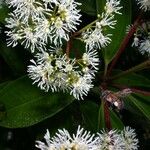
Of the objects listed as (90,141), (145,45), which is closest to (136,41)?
(145,45)

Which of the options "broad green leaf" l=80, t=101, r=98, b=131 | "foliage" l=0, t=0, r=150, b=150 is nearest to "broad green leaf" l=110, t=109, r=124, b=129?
"foliage" l=0, t=0, r=150, b=150

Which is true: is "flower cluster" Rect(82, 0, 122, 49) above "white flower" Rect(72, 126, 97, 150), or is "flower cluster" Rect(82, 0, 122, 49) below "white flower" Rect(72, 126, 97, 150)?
above

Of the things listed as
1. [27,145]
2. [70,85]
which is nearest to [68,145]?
[70,85]

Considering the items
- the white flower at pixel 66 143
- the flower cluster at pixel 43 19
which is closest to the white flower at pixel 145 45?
the flower cluster at pixel 43 19

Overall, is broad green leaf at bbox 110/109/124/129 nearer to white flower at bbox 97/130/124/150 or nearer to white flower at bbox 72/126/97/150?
white flower at bbox 97/130/124/150

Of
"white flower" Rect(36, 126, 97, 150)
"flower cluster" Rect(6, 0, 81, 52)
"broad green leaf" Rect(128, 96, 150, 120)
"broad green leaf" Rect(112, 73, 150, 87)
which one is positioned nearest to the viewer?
"white flower" Rect(36, 126, 97, 150)

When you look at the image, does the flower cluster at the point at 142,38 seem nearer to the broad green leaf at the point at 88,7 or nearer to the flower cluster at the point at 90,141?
the broad green leaf at the point at 88,7

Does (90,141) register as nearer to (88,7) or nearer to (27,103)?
(27,103)
